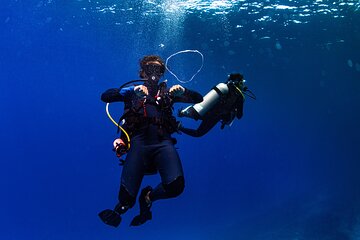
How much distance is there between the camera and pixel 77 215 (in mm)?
65750

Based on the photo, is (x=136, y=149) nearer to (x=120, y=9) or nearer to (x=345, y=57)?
(x=120, y=9)

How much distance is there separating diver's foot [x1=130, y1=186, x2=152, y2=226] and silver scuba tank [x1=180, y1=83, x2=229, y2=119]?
9.00ft

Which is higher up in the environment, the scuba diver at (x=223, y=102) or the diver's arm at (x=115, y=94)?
the scuba diver at (x=223, y=102)

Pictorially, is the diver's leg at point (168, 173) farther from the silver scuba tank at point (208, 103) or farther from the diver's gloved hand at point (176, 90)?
the silver scuba tank at point (208, 103)

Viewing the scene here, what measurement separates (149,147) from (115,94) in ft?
3.68

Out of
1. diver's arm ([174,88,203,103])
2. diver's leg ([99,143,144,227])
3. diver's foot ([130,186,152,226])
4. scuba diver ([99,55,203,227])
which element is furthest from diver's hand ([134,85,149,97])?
diver's foot ([130,186,152,226])

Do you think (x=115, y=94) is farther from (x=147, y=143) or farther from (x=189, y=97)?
(x=189, y=97)

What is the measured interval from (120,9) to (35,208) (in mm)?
70692

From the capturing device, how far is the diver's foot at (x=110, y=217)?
5023mm

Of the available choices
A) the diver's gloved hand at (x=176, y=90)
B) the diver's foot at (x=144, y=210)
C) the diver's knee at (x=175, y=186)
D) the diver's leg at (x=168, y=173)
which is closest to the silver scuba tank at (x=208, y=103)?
the diver's gloved hand at (x=176, y=90)

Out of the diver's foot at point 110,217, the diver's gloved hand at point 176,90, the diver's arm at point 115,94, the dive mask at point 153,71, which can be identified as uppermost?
the dive mask at point 153,71

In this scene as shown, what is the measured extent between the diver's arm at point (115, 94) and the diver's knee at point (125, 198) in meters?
1.53

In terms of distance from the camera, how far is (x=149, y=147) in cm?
534

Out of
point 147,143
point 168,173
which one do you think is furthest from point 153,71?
point 168,173
